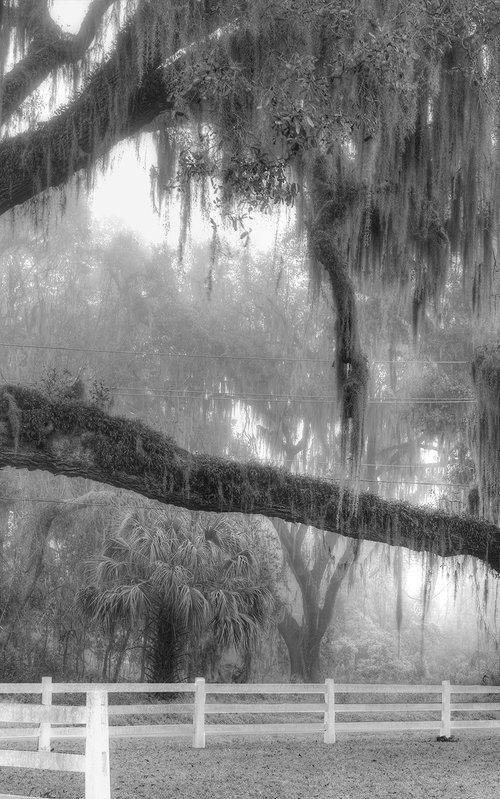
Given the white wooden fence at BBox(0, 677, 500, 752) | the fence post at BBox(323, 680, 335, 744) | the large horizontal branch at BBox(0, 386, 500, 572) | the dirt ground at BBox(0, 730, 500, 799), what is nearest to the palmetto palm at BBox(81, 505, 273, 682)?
the dirt ground at BBox(0, 730, 500, 799)

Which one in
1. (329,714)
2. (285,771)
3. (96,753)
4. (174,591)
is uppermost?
(174,591)

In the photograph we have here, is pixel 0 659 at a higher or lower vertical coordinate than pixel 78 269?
lower

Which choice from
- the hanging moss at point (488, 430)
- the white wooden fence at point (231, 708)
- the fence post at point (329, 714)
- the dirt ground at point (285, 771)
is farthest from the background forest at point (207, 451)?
the dirt ground at point (285, 771)

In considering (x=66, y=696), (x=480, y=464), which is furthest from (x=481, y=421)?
(x=66, y=696)

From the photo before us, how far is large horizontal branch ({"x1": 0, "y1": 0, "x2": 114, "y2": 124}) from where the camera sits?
8.92 m

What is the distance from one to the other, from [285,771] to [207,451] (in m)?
14.5

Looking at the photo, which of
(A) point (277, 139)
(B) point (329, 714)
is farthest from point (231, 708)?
(A) point (277, 139)

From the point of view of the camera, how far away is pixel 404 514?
1185 centimetres

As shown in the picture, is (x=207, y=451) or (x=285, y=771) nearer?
(x=285, y=771)

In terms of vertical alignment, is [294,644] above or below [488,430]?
below

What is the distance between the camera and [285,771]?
32.9 ft

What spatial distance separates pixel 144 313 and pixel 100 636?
8783 millimetres

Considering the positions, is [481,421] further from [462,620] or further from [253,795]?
[462,620]

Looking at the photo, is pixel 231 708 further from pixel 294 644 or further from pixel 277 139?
pixel 294 644
